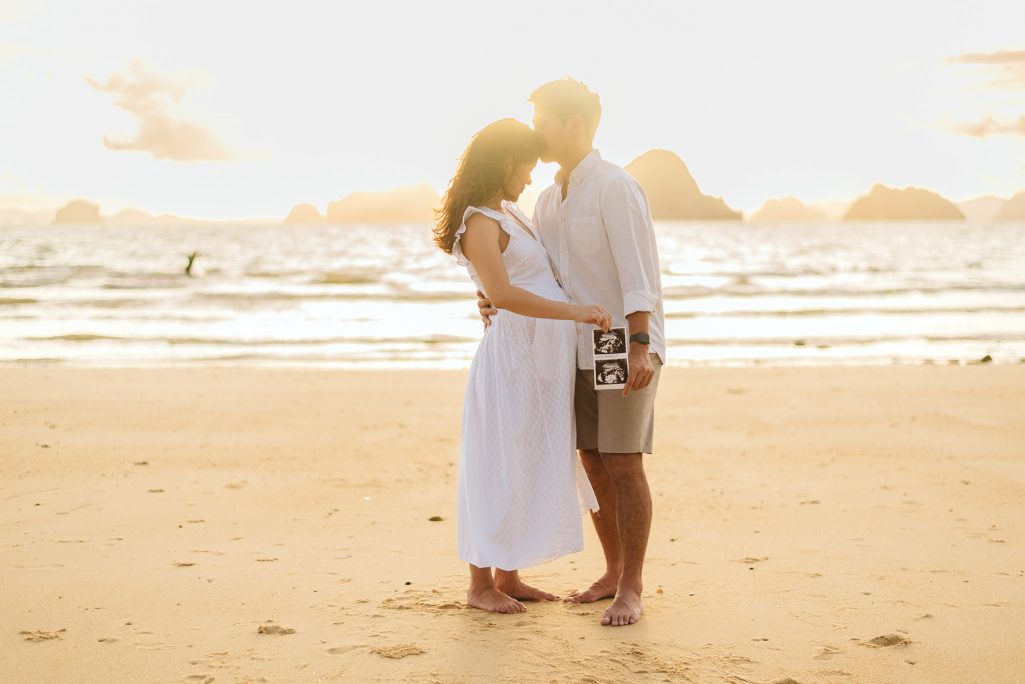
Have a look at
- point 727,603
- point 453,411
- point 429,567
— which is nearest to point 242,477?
point 429,567

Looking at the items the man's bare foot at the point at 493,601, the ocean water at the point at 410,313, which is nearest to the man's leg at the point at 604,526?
the man's bare foot at the point at 493,601

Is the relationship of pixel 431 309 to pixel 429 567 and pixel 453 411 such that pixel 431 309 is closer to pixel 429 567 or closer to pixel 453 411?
pixel 453 411

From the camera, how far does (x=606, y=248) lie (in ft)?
12.5

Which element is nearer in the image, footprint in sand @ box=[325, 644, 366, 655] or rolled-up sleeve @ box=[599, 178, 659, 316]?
footprint in sand @ box=[325, 644, 366, 655]

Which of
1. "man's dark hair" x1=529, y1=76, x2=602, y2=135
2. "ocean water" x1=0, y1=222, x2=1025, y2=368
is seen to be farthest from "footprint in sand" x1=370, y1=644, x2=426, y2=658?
"ocean water" x1=0, y1=222, x2=1025, y2=368

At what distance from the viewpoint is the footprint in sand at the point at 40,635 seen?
142 inches

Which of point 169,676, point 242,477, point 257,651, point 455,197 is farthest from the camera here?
point 242,477

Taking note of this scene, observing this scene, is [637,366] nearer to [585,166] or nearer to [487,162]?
[585,166]

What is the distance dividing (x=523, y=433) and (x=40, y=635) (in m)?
1.93

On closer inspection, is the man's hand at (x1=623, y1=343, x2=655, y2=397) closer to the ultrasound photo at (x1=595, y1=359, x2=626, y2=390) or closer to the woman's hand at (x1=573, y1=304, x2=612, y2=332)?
the ultrasound photo at (x1=595, y1=359, x2=626, y2=390)

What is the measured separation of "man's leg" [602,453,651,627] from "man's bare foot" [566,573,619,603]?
237mm

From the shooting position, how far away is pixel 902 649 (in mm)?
3521

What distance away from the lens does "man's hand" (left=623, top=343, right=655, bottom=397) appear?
367 cm

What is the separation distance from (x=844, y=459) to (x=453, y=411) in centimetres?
346
